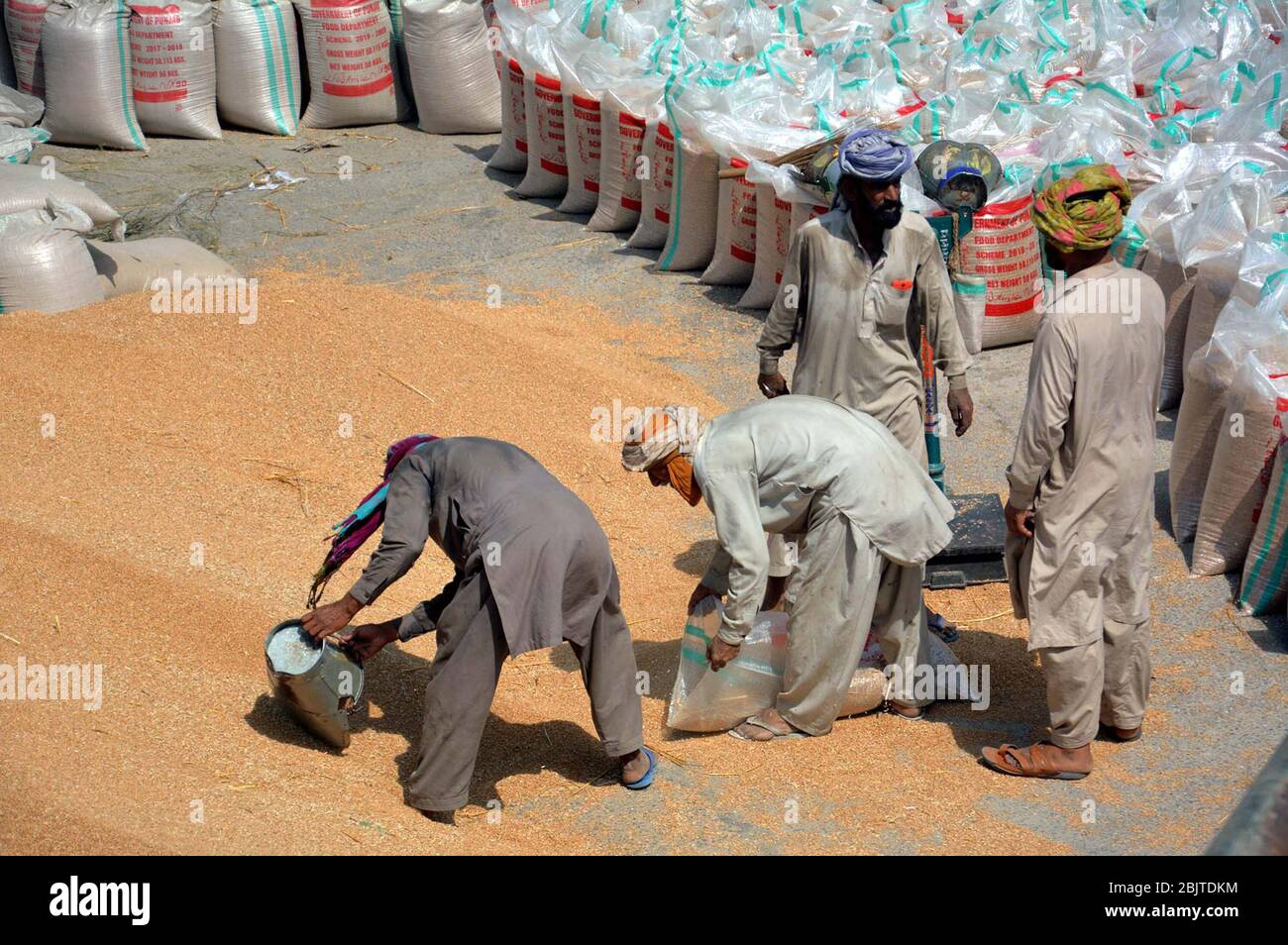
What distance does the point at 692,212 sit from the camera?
26.9 ft

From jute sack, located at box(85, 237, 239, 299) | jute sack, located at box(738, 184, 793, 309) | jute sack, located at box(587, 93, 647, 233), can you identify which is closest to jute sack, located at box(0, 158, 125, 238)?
jute sack, located at box(85, 237, 239, 299)

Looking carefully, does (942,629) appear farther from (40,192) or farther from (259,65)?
(259,65)

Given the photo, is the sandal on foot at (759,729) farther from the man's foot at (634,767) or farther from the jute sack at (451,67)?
the jute sack at (451,67)

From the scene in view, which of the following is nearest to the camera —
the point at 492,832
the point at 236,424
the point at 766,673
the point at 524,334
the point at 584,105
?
the point at 492,832

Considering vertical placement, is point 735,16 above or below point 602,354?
above

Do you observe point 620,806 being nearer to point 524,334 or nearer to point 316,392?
point 316,392

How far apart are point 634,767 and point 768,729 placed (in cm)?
49

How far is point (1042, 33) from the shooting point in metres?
8.99

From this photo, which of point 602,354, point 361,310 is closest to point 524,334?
point 602,354

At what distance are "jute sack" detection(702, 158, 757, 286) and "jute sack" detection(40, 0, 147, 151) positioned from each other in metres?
4.91

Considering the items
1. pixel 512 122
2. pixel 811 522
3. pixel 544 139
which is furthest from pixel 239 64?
pixel 811 522

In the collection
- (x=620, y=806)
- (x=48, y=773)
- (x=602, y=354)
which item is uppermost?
(x=48, y=773)

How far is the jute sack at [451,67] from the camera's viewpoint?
412 inches

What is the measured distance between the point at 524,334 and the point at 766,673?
3.36 meters
